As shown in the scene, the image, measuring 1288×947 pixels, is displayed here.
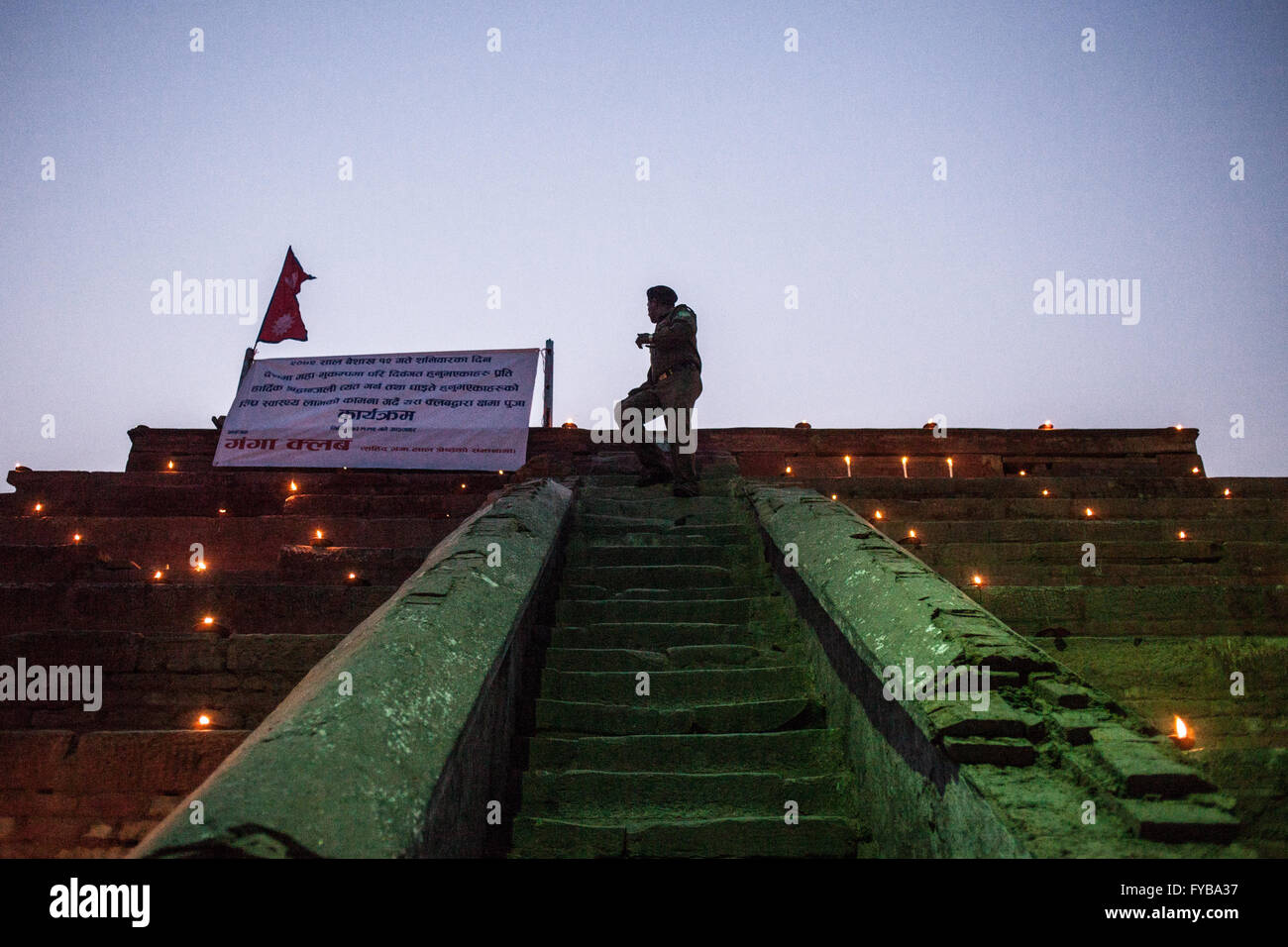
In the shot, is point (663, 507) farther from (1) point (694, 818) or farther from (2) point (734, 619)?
(1) point (694, 818)

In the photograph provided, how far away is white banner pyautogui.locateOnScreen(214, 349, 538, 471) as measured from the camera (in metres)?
9.36

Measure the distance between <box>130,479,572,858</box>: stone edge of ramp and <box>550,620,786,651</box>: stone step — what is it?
19.7 inches

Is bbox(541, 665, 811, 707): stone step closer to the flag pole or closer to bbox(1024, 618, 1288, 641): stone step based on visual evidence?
bbox(1024, 618, 1288, 641): stone step

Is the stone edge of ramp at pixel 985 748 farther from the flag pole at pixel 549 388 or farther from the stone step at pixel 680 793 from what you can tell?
the flag pole at pixel 549 388

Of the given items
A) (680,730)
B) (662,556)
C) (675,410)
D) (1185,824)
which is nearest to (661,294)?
(675,410)

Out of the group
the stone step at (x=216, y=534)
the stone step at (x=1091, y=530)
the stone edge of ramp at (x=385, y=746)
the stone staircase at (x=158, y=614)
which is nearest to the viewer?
the stone edge of ramp at (x=385, y=746)

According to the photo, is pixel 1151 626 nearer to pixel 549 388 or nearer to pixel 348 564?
pixel 348 564

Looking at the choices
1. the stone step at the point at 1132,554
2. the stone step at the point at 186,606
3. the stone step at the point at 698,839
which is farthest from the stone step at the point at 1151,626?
the stone step at the point at 186,606

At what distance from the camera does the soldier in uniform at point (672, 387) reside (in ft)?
23.4

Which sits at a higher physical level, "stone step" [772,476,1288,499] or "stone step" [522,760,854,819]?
"stone step" [772,476,1288,499]

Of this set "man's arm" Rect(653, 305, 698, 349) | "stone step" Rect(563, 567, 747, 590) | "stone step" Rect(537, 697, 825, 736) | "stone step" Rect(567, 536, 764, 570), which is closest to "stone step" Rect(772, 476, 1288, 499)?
"man's arm" Rect(653, 305, 698, 349)

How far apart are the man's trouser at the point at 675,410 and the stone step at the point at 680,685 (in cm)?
320

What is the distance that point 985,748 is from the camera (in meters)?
2.44

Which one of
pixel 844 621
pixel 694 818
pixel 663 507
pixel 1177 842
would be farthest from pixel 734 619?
pixel 1177 842
